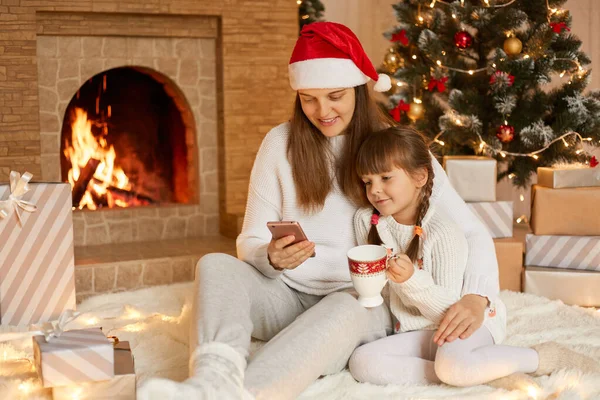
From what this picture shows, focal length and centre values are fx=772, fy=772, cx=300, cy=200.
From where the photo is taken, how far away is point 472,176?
2.73 meters

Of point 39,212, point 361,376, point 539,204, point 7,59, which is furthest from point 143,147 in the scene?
point 361,376

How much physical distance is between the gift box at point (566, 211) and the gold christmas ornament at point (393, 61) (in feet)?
3.38

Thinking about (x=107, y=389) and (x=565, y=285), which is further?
(x=565, y=285)

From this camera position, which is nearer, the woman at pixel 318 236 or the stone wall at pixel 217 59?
the woman at pixel 318 236

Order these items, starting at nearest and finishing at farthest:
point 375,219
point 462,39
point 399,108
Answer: point 375,219 → point 462,39 → point 399,108

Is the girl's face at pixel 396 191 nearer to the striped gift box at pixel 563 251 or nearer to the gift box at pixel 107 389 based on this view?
the gift box at pixel 107 389

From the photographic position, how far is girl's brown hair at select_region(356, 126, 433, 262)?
1853 millimetres

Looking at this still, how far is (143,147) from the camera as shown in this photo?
12.2 ft

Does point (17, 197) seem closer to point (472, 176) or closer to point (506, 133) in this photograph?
point (472, 176)

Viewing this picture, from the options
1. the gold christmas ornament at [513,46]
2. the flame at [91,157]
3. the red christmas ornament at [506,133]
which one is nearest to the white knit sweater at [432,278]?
the red christmas ornament at [506,133]

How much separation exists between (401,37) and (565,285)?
1.33 meters

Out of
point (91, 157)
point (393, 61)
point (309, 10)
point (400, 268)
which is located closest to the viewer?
point (400, 268)

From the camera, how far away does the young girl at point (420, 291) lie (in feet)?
5.71

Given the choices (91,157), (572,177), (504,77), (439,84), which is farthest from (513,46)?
(91,157)
